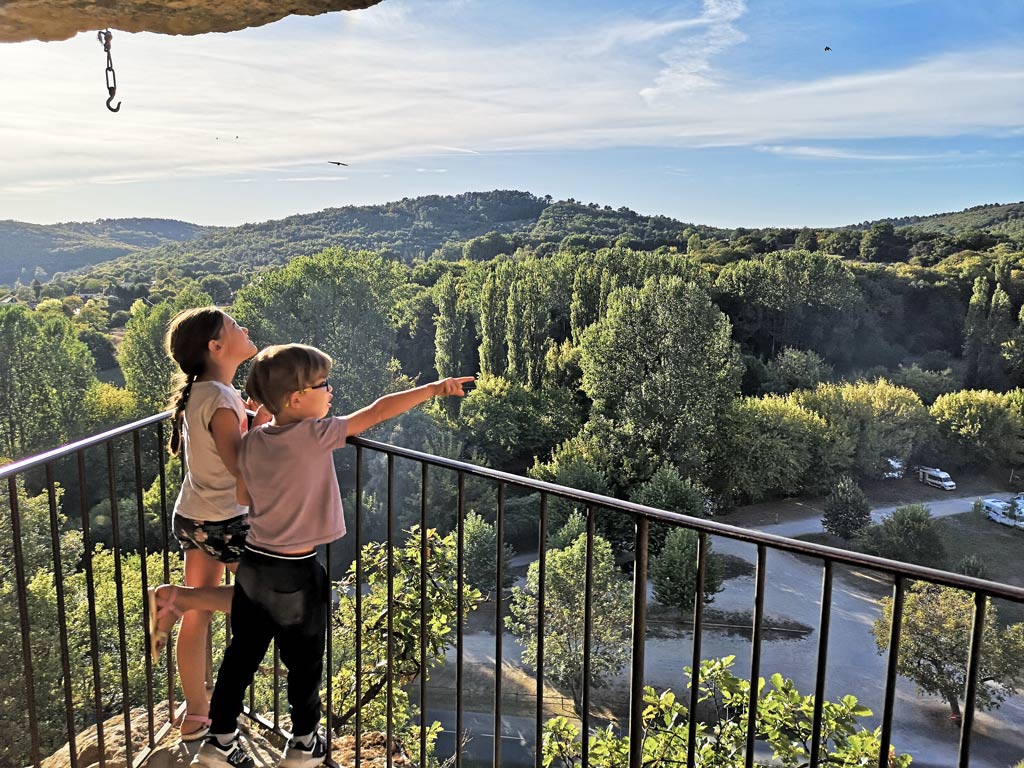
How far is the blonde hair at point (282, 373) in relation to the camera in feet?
5.41

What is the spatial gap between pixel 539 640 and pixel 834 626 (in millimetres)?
17912

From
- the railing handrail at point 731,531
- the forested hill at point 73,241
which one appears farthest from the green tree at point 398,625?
the forested hill at point 73,241

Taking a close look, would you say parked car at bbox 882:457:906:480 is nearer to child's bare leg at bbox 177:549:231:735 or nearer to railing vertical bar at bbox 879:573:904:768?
child's bare leg at bbox 177:549:231:735

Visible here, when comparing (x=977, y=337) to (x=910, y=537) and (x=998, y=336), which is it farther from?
(x=910, y=537)

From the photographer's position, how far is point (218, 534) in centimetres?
193

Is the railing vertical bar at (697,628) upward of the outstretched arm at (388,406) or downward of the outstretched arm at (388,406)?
downward

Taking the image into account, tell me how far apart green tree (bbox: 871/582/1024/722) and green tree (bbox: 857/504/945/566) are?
5.38 metres

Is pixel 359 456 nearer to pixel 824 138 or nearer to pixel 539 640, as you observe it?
pixel 539 640

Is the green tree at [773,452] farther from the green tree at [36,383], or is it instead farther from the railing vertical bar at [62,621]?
the railing vertical bar at [62,621]

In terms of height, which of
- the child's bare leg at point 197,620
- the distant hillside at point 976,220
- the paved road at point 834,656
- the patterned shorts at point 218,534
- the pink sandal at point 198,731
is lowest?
the paved road at point 834,656

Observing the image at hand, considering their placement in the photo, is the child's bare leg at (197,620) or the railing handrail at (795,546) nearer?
the railing handrail at (795,546)

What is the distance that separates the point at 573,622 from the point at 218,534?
1420 cm

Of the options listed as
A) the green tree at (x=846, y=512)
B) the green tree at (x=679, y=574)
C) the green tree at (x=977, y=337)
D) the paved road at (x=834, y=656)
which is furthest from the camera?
the green tree at (x=977, y=337)

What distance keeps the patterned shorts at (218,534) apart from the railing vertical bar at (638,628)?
104 centimetres
